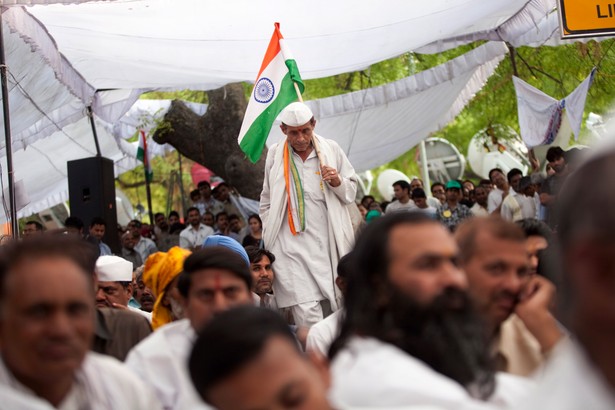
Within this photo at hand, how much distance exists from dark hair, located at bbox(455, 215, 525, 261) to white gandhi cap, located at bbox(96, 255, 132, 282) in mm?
2980

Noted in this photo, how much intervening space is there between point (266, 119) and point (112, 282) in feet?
12.6

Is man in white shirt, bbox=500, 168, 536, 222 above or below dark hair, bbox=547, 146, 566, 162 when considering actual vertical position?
below

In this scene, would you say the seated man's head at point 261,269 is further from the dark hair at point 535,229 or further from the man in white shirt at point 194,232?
the man in white shirt at point 194,232

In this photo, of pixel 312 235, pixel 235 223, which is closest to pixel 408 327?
pixel 312 235

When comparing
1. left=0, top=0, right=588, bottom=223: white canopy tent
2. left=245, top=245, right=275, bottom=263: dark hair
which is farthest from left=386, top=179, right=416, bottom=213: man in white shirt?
left=245, top=245, right=275, bottom=263: dark hair

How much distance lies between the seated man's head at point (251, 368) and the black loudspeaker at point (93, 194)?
1141 centimetres

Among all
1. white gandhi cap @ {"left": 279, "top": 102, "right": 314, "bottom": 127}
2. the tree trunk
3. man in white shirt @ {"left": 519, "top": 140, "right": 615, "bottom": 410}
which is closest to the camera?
man in white shirt @ {"left": 519, "top": 140, "right": 615, "bottom": 410}

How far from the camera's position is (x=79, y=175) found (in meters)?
14.0

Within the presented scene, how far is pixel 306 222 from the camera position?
26.1ft

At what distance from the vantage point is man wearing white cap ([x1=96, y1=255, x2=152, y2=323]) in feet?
19.2

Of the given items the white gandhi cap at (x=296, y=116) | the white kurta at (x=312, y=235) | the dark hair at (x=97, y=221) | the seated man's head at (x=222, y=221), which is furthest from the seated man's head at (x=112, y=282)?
the seated man's head at (x=222, y=221)

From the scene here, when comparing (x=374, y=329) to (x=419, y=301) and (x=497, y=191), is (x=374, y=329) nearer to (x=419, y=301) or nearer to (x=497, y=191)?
(x=419, y=301)

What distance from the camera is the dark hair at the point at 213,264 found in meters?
3.83

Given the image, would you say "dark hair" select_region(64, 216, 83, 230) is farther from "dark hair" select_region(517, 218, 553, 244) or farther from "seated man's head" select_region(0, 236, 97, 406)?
"seated man's head" select_region(0, 236, 97, 406)
